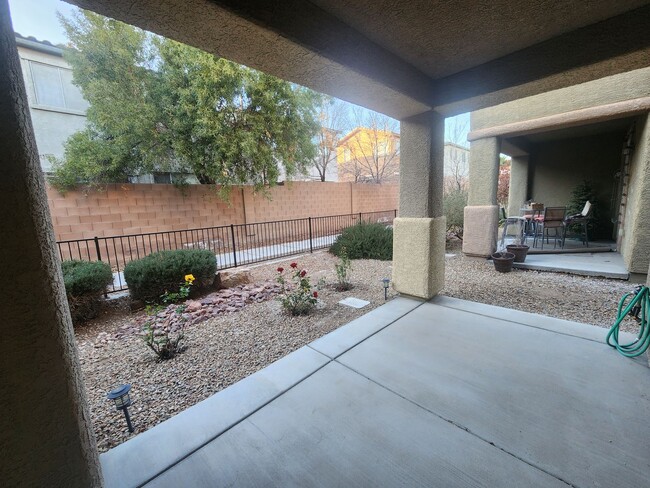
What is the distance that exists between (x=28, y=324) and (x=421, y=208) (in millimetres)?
3200

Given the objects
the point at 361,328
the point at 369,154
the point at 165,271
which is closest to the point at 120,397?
the point at 361,328

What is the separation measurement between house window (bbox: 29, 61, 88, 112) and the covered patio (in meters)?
8.77

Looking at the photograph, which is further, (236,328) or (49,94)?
(49,94)

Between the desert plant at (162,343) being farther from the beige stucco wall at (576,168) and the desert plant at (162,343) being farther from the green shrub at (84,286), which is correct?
the beige stucco wall at (576,168)

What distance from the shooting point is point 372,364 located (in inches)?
88.7

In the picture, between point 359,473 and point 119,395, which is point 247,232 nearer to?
point 119,395

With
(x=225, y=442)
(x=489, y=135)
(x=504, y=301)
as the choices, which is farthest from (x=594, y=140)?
(x=225, y=442)

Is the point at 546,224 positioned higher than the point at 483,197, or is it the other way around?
the point at 483,197

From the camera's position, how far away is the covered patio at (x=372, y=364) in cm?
97

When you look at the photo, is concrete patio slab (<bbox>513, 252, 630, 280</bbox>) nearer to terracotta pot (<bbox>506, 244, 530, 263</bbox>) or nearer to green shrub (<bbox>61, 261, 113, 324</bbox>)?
→ terracotta pot (<bbox>506, 244, 530, 263</bbox>)

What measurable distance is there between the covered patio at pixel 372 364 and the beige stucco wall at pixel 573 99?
3504 millimetres

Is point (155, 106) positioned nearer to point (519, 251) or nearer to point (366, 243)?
point (366, 243)

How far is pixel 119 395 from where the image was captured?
67.1 inches

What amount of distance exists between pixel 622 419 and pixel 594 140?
812 cm
